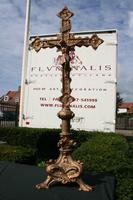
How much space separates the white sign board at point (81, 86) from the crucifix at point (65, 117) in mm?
6426

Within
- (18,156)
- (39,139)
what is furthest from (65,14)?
(39,139)

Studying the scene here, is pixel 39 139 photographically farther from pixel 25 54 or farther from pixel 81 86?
pixel 25 54

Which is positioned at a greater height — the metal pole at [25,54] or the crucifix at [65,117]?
the metal pole at [25,54]

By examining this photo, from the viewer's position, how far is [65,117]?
14.8ft

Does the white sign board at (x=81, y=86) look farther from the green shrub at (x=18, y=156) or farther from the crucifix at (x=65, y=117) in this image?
the crucifix at (x=65, y=117)

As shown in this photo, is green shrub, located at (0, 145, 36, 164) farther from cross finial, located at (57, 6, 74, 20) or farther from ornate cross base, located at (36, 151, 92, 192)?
cross finial, located at (57, 6, 74, 20)

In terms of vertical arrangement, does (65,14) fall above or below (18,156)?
above

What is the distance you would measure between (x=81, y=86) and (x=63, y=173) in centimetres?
751

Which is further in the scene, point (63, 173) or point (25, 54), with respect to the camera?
point (25, 54)

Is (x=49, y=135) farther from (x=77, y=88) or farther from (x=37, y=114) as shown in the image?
(x=77, y=88)

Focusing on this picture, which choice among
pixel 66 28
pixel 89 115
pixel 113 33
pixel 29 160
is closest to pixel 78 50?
pixel 113 33

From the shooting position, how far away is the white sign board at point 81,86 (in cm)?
1145

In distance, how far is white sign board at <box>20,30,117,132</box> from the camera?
11.5 metres

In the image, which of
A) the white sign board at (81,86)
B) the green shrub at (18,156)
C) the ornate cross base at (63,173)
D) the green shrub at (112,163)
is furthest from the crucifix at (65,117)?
A: the white sign board at (81,86)
